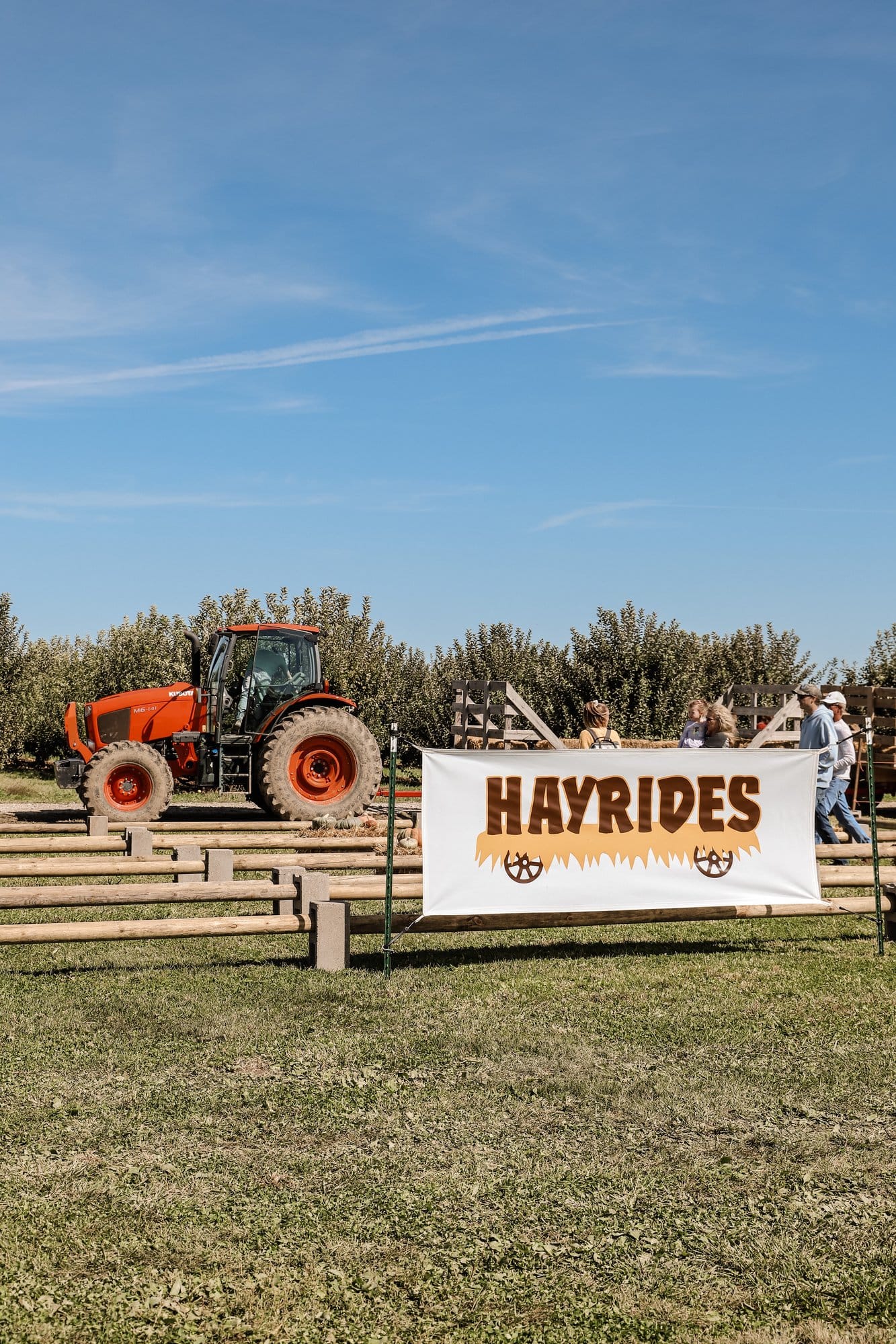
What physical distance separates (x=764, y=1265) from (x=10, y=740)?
3422 centimetres

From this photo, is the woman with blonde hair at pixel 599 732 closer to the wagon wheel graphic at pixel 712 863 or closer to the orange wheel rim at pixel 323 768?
the wagon wheel graphic at pixel 712 863

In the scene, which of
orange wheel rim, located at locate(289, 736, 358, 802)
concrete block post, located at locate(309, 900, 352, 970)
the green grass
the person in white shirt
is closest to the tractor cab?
orange wheel rim, located at locate(289, 736, 358, 802)

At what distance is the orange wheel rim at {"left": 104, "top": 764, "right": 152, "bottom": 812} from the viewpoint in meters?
17.6

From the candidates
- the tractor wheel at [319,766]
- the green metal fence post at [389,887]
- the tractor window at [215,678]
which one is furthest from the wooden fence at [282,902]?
the tractor window at [215,678]

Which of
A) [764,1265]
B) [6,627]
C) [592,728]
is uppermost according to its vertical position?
[6,627]

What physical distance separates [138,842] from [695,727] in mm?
6171

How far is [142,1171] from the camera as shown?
476cm

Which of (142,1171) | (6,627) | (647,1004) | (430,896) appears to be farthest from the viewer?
(6,627)

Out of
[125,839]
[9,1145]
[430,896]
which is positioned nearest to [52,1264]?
[9,1145]

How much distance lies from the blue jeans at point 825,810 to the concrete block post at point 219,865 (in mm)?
5616

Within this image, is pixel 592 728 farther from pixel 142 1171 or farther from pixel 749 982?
pixel 142 1171

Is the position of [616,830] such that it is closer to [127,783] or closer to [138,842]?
[138,842]

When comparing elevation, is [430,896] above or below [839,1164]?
above

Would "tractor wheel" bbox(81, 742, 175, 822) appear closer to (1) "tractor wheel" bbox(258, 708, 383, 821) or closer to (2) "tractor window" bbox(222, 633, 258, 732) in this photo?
(2) "tractor window" bbox(222, 633, 258, 732)
